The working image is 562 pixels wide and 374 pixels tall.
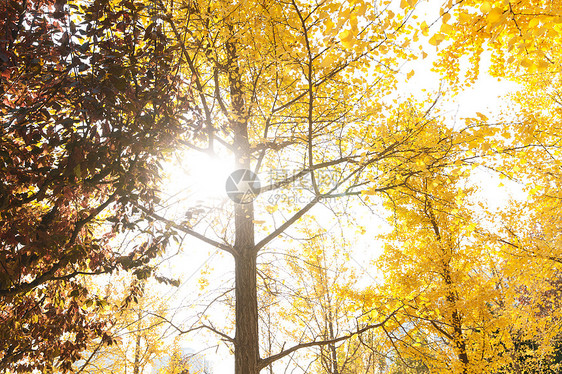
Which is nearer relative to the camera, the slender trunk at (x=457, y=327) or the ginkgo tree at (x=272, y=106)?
the ginkgo tree at (x=272, y=106)

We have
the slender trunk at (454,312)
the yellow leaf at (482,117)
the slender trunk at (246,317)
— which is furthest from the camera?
the slender trunk at (454,312)

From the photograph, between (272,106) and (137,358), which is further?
(137,358)

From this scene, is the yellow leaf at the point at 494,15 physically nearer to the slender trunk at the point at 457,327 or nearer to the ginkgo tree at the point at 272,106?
the ginkgo tree at the point at 272,106

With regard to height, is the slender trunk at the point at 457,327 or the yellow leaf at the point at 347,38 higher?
the yellow leaf at the point at 347,38

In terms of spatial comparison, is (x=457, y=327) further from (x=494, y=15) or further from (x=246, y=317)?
(x=494, y=15)

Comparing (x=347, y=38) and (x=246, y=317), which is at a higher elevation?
(x=347, y=38)

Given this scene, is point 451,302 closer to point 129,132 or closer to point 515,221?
point 515,221

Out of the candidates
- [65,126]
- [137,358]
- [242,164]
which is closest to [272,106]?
[242,164]

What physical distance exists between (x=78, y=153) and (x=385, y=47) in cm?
319

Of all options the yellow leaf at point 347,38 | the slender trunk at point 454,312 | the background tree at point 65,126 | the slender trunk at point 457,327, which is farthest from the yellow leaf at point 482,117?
the slender trunk at point 457,327

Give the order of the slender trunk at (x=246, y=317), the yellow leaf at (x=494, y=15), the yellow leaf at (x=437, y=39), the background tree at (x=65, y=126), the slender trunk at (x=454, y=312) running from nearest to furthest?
the background tree at (x=65, y=126), the yellow leaf at (x=494, y=15), the yellow leaf at (x=437, y=39), the slender trunk at (x=246, y=317), the slender trunk at (x=454, y=312)

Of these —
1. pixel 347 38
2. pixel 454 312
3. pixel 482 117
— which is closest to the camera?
pixel 347 38

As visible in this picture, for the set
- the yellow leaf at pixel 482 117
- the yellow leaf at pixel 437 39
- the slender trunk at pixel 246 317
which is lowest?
the slender trunk at pixel 246 317

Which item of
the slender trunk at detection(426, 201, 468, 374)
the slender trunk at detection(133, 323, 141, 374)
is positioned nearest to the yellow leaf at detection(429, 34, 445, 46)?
the slender trunk at detection(426, 201, 468, 374)
